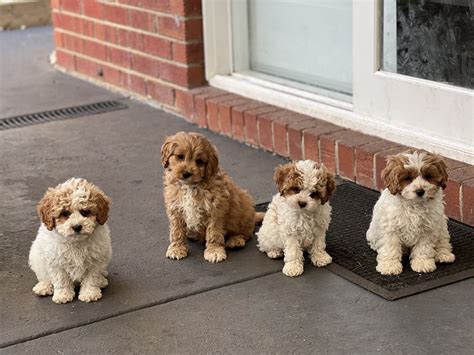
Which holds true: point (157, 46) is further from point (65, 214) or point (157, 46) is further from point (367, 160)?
point (65, 214)

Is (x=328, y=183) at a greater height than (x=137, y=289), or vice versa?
(x=328, y=183)

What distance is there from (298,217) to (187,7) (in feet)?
9.33

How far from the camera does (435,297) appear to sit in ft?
13.1

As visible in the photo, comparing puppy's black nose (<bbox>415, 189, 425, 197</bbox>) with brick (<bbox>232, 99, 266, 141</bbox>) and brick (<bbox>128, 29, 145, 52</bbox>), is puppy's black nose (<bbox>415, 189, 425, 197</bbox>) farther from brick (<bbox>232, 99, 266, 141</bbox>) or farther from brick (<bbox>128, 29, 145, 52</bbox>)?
brick (<bbox>128, 29, 145, 52</bbox>)

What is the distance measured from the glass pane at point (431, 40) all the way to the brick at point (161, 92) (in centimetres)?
213

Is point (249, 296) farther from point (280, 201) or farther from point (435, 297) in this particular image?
point (435, 297)

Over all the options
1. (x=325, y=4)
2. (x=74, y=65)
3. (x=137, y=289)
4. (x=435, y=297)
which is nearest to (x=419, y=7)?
(x=325, y=4)

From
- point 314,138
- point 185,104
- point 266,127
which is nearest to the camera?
point 314,138

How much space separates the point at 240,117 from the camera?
6277 mm

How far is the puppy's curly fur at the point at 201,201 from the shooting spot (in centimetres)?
434

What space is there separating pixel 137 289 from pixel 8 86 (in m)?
4.67

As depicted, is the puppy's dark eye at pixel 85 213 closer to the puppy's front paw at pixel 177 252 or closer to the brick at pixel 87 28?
the puppy's front paw at pixel 177 252

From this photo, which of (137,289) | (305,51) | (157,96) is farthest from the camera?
(157,96)

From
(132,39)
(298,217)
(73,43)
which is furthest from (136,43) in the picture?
(298,217)
